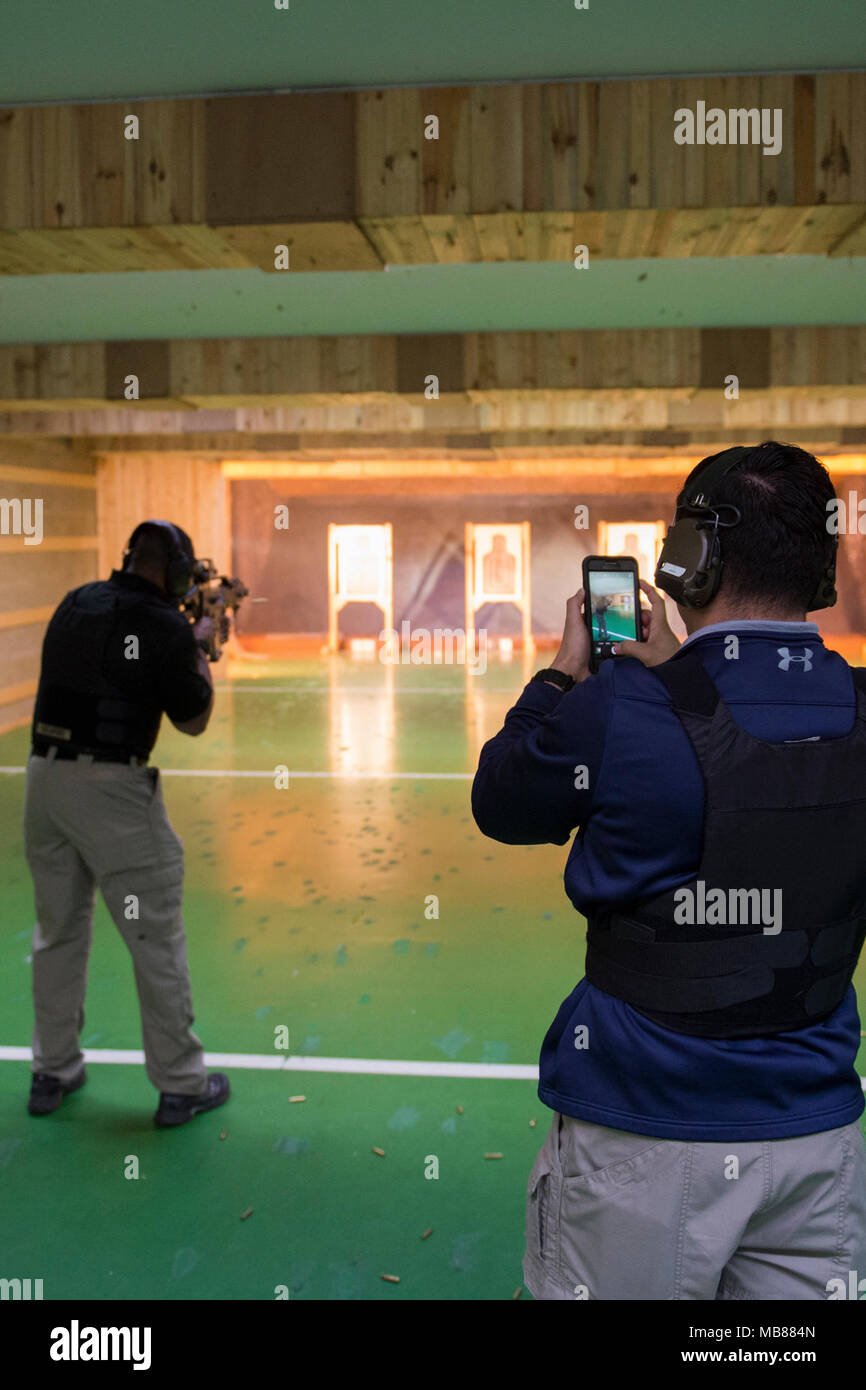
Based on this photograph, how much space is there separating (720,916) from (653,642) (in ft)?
1.06

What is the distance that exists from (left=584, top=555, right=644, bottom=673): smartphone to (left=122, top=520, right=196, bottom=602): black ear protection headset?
133 centimetres

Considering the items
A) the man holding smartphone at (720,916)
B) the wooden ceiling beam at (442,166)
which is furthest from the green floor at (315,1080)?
the wooden ceiling beam at (442,166)

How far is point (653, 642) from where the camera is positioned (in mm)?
1202

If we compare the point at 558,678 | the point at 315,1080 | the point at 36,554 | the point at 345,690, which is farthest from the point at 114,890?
the point at 345,690

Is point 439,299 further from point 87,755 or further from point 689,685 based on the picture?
point 689,685

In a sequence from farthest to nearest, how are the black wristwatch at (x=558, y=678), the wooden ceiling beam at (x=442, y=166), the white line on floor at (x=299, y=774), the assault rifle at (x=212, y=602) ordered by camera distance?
1. the white line on floor at (x=299, y=774)
2. the assault rifle at (x=212, y=602)
3. the wooden ceiling beam at (x=442, y=166)
4. the black wristwatch at (x=558, y=678)

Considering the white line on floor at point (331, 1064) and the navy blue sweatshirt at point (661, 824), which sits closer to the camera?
the navy blue sweatshirt at point (661, 824)

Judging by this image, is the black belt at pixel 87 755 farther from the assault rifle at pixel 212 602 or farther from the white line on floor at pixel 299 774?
the white line on floor at pixel 299 774

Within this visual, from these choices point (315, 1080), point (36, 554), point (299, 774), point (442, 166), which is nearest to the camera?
point (442, 166)

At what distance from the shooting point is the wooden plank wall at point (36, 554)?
7.20 meters

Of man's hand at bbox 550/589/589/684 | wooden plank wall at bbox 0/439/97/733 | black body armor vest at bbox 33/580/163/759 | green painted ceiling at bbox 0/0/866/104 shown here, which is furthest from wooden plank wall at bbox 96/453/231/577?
man's hand at bbox 550/589/589/684

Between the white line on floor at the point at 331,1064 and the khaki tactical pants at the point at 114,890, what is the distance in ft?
0.91

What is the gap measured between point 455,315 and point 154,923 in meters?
2.76

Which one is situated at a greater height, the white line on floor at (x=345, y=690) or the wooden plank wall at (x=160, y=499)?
the wooden plank wall at (x=160, y=499)
